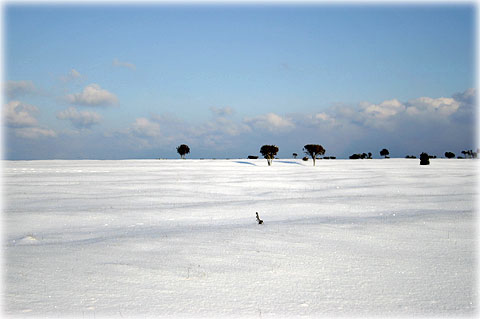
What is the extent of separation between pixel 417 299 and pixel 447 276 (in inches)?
46.6

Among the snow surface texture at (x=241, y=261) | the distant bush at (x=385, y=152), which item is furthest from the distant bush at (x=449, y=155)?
the snow surface texture at (x=241, y=261)

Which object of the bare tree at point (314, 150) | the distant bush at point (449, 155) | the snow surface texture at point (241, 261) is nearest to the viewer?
the snow surface texture at point (241, 261)

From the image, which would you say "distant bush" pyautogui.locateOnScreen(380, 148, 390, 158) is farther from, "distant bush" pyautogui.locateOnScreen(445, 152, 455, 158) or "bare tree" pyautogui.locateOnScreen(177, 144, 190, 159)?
"bare tree" pyautogui.locateOnScreen(177, 144, 190, 159)

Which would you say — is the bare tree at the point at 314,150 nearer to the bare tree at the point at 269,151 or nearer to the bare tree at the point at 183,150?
→ the bare tree at the point at 269,151

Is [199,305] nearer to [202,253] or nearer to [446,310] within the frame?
[202,253]

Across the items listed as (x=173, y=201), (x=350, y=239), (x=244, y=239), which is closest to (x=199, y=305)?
(x=244, y=239)

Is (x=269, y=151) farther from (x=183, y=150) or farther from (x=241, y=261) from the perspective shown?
(x=241, y=261)

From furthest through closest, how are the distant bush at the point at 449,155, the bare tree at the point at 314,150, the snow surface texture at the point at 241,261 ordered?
1. the distant bush at the point at 449,155
2. the bare tree at the point at 314,150
3. the snow surface texture at the point at 241,261

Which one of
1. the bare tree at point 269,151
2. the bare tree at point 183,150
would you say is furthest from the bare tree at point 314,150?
the bare tree at point 183,150

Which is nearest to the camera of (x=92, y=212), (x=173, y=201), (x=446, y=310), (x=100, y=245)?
(x=446, y=310)

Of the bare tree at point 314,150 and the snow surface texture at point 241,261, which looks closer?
the snow surface texture at point 241,261

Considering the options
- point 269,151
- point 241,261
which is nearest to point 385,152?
point 269,151

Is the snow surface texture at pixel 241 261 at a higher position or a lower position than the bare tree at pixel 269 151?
lower

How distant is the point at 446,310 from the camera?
438 centimetres
